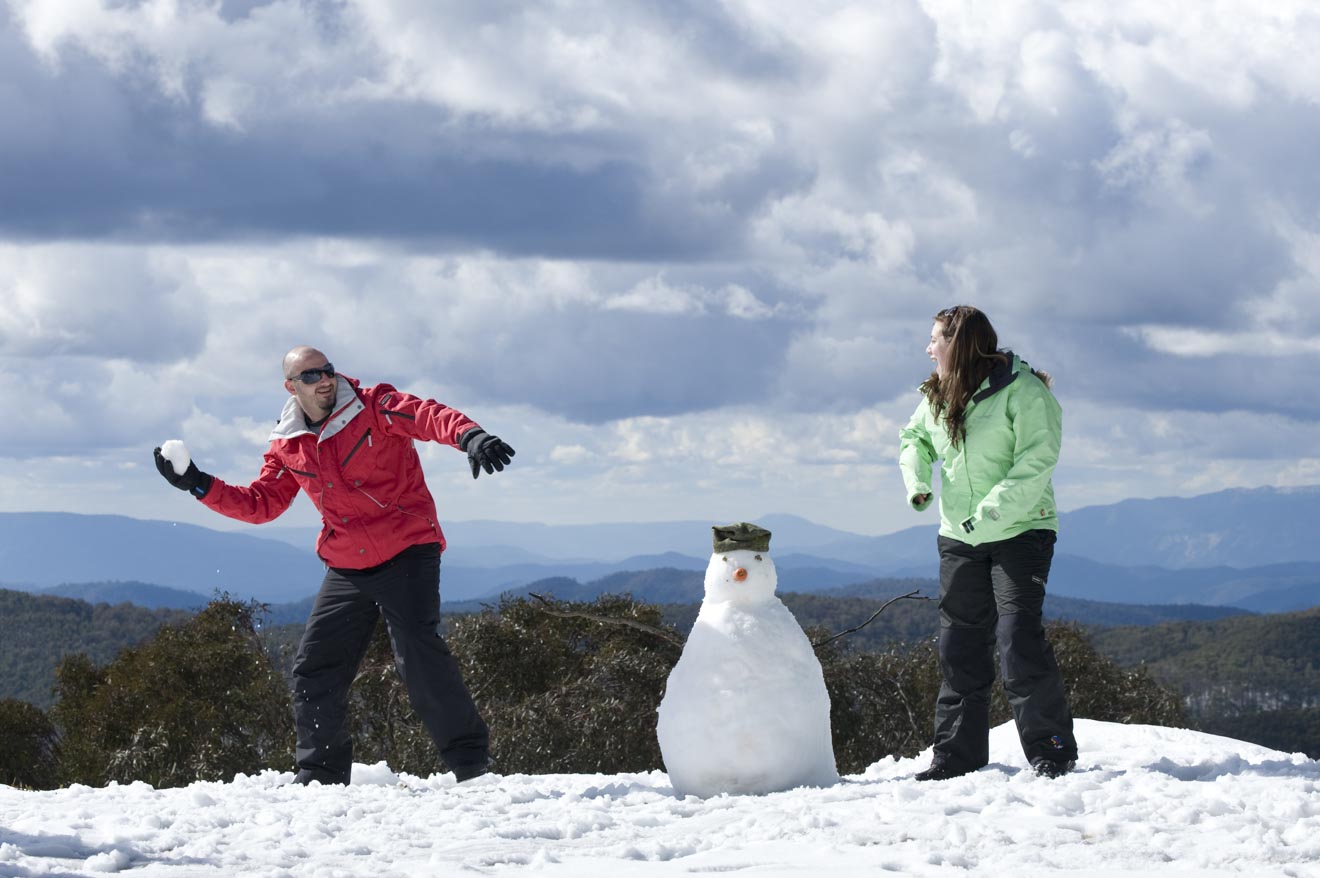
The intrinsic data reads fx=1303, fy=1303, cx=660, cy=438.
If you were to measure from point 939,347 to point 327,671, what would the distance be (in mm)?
3505

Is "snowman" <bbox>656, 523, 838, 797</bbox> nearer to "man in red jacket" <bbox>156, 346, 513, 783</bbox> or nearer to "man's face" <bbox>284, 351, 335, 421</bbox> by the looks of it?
"man in red jacket" <bbox>156, 346, 513, 783</bbox>

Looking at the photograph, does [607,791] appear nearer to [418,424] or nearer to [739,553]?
[739,553]

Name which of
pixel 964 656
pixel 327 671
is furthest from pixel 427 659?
pixel 964 656

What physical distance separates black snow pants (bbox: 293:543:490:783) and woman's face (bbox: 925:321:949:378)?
267cm

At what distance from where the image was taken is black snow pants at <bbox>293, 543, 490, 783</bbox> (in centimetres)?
650

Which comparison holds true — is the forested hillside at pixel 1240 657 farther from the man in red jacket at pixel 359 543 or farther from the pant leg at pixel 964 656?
the man in red jacket at pixel 359 543

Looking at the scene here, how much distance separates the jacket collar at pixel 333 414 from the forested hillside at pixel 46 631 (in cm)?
6605

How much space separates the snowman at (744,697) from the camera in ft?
20.2

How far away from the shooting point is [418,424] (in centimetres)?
656

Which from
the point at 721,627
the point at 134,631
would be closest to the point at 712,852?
the point at 721,627

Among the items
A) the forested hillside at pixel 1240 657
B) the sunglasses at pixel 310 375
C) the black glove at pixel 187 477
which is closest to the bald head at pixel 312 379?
the sunglasses at pixel 310 375

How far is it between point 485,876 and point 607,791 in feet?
6.41

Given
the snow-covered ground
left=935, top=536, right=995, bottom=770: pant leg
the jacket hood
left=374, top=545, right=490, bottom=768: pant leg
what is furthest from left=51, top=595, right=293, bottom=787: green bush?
the jacket hood

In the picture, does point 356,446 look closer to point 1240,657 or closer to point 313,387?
point 313,387
